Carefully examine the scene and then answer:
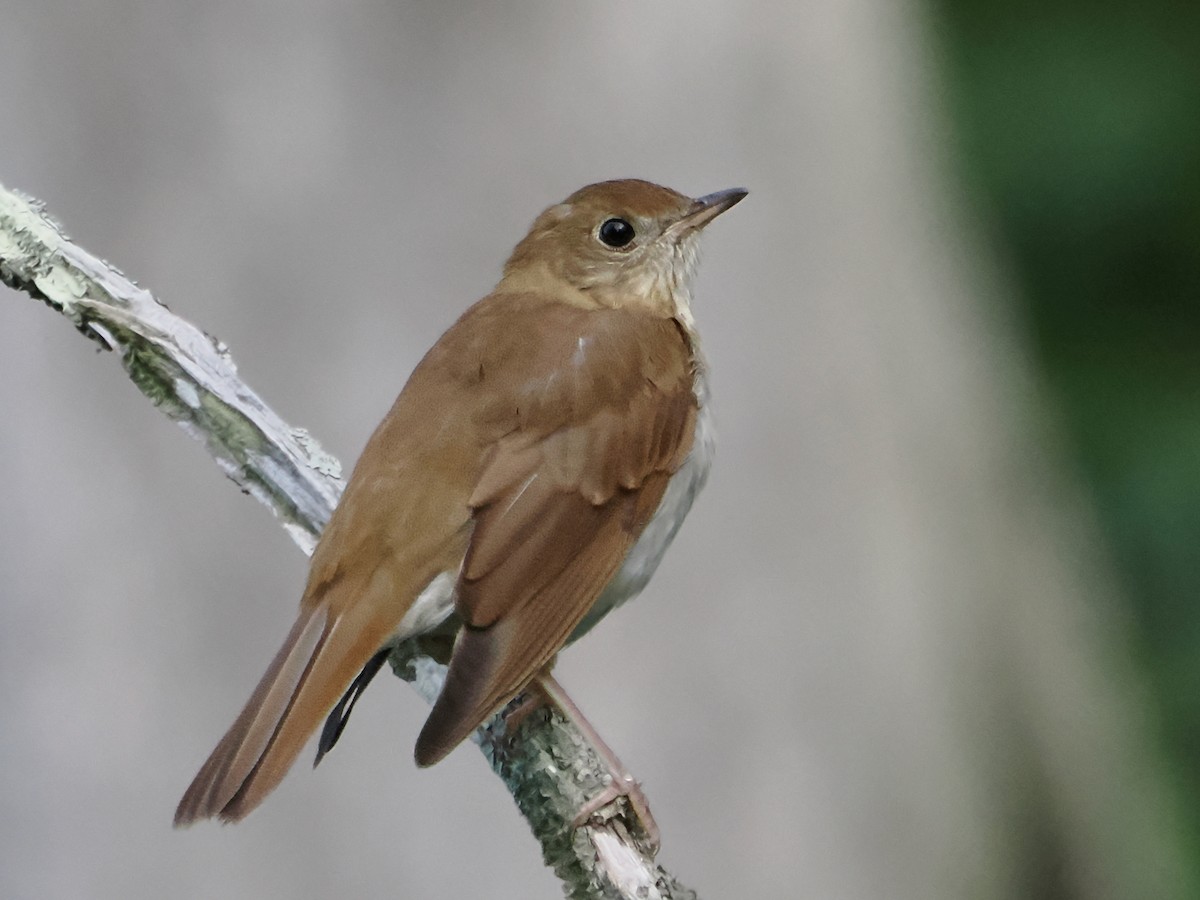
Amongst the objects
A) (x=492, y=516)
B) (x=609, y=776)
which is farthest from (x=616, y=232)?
(x=609, y=776)

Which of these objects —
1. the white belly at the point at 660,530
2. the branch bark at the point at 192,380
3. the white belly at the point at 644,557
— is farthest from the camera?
the white belly at the point at 660,530

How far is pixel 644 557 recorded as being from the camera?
9.96 feet

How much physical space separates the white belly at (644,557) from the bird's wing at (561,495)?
0.04 m

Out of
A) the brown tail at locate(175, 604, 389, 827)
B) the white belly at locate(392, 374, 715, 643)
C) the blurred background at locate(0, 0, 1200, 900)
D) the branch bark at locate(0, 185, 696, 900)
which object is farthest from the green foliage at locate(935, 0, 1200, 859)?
the brown tail at locate(175, 604, 389, 827)

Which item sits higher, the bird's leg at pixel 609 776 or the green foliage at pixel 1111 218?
the green foliage at pixel 1111 218

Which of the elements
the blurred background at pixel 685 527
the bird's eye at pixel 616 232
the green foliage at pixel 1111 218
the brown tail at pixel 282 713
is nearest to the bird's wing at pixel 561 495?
the brown tail at pixel 282 713

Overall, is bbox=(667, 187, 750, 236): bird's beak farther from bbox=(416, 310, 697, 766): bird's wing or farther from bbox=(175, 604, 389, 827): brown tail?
bbox=(175, 604, 389, 827): brown tail

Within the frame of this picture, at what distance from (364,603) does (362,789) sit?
37.9 inches

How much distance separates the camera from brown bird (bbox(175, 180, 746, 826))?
2535mm

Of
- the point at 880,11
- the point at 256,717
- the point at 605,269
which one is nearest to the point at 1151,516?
the point at 880,11

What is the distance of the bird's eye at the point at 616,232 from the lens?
3.53 m

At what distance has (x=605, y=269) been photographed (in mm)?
3539

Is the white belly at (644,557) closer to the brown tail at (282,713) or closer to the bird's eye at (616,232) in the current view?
the brown tail at (282,713)

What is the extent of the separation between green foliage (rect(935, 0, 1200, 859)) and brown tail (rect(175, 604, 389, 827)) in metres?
Answer: 5.08
